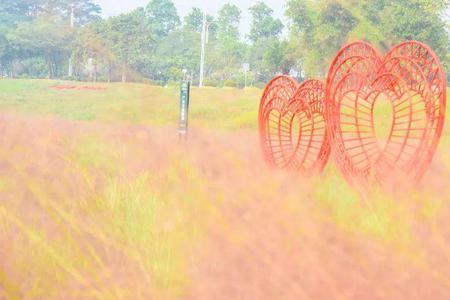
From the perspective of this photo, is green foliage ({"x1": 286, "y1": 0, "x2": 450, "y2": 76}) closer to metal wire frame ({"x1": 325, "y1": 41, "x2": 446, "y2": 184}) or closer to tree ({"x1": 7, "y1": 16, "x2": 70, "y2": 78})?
tree ({"x1": 7, "y1": 16, "x2": 70, "y2": 78})

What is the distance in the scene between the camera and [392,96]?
2.96m

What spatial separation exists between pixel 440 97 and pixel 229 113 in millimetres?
6901

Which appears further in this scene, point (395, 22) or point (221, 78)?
point (221, 78)

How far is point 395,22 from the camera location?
12336 mm

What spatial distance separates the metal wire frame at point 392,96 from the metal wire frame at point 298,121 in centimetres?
20

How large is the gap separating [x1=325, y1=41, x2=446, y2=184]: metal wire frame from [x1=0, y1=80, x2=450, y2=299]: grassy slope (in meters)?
0.15

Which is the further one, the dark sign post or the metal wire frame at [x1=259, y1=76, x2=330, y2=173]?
the dark sign post

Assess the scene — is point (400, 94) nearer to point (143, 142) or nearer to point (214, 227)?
point (214, 227)

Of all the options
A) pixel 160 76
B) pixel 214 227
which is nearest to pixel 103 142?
pixel 214 227

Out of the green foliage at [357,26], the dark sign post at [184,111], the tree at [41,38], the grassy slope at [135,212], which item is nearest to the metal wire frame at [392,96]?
the grassy slope at [135,212]

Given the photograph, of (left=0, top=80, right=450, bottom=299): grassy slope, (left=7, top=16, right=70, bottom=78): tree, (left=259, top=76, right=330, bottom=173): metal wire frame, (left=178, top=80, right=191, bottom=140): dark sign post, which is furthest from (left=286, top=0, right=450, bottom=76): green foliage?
(left=0, top=80, right=450, bottom=299): grassy slope

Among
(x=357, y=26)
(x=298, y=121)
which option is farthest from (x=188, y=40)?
(x=298, y=121)

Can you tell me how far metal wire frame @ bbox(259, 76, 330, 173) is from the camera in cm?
358

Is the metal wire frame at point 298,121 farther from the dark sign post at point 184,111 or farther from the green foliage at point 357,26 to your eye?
the green foliage at point 357,26
